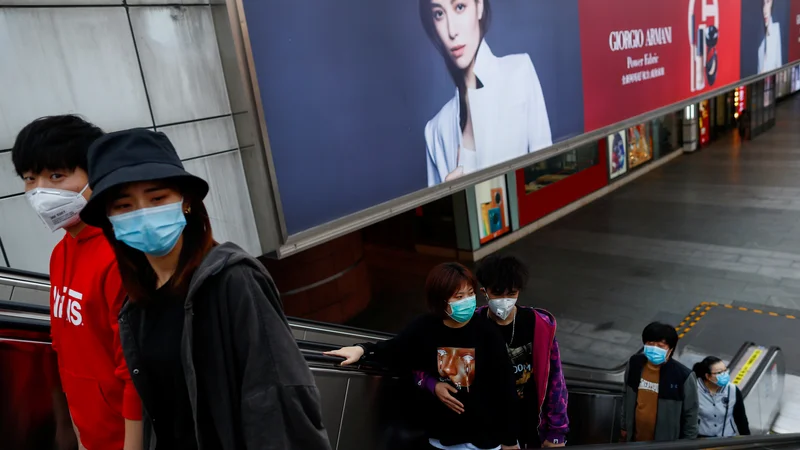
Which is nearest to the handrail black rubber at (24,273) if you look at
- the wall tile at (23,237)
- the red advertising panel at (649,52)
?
the wall tile at (23,237)

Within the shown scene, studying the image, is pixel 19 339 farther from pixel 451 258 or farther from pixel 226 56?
pixel 451 258

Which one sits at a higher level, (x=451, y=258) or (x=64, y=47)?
(x=64, y=47)

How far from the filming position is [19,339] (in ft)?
6.94

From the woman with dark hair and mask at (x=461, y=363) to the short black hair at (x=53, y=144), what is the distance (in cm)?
136

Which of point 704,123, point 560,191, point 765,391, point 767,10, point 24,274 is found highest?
point 767,10

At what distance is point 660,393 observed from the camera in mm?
3490

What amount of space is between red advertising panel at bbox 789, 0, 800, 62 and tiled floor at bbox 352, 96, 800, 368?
326cm

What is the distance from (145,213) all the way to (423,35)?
4243mm

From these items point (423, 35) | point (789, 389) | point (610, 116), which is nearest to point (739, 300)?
point (789, 389)

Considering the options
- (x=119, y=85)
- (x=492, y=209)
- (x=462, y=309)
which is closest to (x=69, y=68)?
(x=119, y=85)

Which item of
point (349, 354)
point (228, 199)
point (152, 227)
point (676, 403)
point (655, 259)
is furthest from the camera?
point (655, 259)

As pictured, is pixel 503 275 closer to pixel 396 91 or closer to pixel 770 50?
pixel 396 91

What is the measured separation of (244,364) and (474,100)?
15.9 feet

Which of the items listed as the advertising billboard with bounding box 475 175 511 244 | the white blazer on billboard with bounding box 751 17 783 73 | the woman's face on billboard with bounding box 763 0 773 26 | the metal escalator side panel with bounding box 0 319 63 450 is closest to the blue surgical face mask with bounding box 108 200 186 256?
the metal escalator side panel with bounding box 0 319 63 450
